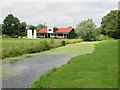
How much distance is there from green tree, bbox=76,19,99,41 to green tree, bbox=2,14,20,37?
23324 mm

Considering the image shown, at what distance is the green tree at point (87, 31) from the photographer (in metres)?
101

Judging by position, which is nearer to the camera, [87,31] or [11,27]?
[87,31]

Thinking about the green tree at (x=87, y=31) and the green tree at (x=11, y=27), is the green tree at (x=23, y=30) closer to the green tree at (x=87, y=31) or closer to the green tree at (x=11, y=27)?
the green tree at (x=11, y=27)

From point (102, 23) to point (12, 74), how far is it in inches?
3877

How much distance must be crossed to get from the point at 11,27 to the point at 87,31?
29.1m

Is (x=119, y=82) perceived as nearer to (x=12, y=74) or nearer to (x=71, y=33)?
(x=12, y=74)

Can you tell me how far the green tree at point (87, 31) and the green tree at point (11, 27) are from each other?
23.3m

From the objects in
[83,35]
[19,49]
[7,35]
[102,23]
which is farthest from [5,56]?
[102,23]

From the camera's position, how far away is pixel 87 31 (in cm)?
Answer: 10144

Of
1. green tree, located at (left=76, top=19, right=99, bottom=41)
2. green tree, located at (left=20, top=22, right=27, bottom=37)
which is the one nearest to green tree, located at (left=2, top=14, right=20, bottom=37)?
green tree, located at (left=20, top=22, right=27, bottom=37)

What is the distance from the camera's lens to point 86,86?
44.2 ft

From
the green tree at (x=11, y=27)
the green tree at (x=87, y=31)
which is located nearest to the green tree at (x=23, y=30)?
the green tree at (x=11, y=27)

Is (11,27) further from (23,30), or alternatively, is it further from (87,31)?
(87,31)

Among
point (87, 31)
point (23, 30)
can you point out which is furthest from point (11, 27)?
point (87, 31)
